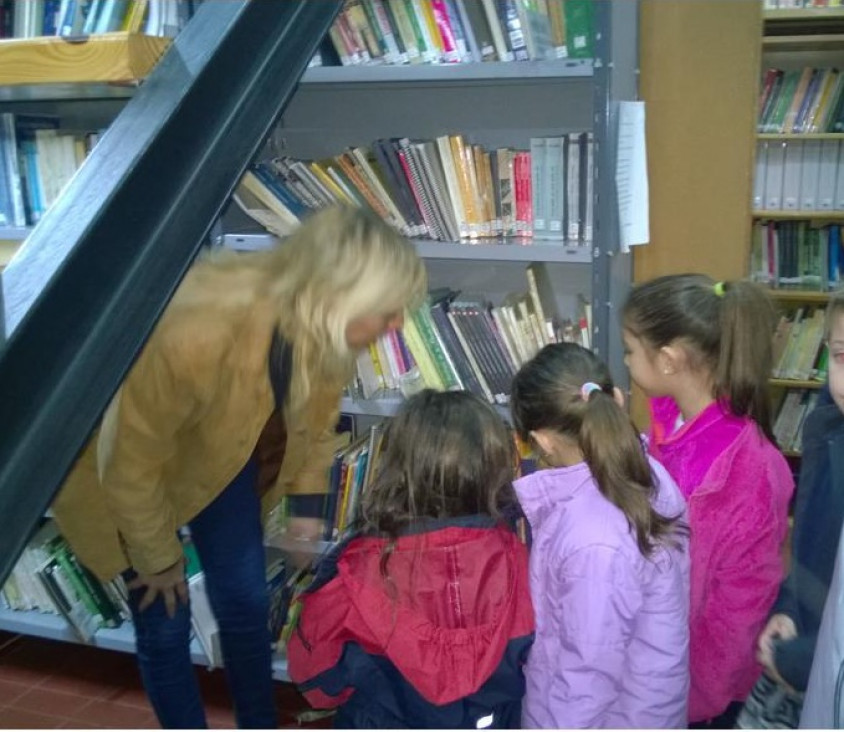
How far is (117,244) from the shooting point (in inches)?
20.3

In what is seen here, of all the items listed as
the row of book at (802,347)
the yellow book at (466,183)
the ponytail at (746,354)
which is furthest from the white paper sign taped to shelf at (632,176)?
the row of book at (802,347)

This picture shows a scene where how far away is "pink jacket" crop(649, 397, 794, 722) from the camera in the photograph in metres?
1.33

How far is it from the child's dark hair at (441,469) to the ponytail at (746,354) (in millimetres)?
388

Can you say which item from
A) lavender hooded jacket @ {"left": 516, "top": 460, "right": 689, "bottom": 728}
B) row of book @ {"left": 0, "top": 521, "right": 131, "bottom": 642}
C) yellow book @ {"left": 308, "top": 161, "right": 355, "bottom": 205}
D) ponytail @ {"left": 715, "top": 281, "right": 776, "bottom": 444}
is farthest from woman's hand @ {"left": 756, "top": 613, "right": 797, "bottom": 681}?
row of book @ {"left": 0, "top": 521, "right": 131, "bottom": 642}

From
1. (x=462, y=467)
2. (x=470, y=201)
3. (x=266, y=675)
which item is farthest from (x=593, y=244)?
(x=266, y=675)

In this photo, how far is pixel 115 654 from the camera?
7.97 feet

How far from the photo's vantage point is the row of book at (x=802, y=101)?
3.05 meters

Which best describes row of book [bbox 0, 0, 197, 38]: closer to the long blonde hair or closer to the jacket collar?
the long blonde hair

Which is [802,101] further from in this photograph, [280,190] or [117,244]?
[117,244]

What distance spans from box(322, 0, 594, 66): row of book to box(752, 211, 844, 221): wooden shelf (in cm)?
168

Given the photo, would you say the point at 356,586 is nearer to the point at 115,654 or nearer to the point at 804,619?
the point at 804,619

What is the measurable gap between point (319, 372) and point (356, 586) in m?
0.33

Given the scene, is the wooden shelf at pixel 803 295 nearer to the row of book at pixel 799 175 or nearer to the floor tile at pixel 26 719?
the row of book at pixel 799 175

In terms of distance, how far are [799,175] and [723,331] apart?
2035mm
